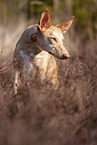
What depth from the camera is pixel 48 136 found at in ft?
4.76

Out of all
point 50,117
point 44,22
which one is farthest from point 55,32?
point 50,117

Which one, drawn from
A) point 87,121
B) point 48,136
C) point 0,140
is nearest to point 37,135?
point 48,136

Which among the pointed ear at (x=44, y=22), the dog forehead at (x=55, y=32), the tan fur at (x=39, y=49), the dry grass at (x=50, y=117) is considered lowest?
the dry grass at (x=50, y=117)

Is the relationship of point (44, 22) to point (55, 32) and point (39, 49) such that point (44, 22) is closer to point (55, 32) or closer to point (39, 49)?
point (55, 32)

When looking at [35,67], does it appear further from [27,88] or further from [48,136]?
[48,136]

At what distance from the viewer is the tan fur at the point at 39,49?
2.89 meters

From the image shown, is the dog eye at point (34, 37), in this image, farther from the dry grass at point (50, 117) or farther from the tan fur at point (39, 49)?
the dry grass at point (50, 117)

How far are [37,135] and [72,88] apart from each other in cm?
79

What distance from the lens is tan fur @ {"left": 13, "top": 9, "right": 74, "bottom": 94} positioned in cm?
289

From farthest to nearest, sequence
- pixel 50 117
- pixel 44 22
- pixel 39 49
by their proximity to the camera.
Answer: pixel 39 49 < pixel 44 22 < pixel 50 117

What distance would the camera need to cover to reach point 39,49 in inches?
120

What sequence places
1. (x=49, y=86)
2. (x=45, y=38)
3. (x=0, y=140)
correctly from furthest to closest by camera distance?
1. (x=45, y=38)
2. (x=49, y=86)
3. (x=0, y=140)

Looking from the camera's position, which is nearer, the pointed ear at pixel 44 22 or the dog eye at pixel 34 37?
the pointed ear at pixel 44 22

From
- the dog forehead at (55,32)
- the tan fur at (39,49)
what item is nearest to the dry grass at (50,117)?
the tan fur at (39,49)
